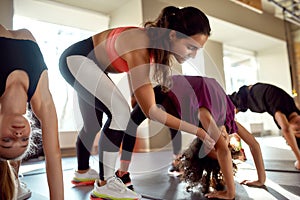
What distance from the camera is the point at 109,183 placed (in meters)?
0.90

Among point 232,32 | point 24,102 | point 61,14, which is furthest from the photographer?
point 232,32

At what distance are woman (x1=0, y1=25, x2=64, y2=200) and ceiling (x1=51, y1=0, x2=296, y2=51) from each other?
72.8 inches

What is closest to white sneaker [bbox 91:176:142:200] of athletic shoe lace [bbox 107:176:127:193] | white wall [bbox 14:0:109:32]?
athletic shoe lace [bbox 107:176:127:193]

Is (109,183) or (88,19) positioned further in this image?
(88,19)

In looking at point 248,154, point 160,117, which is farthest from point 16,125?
point 248,154

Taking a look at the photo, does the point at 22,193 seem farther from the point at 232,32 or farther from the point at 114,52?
the point at 232,32

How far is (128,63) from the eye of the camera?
2.89ft

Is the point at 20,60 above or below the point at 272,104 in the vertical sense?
above

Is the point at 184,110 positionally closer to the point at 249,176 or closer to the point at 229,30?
the point at 249,176

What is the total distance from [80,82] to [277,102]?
1169 millimetres

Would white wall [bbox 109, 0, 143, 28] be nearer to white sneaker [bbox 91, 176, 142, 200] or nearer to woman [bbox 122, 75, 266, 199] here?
woman [bbox 122, 75, 266, 199]

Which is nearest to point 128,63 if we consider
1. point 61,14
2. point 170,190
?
point 170,190

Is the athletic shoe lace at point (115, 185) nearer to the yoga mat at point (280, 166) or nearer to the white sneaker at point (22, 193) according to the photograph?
the white sneaker at point (22, 193)

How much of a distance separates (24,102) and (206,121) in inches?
23.6
